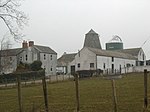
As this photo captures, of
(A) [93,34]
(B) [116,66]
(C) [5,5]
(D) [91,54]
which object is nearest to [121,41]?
(A) [93,34]

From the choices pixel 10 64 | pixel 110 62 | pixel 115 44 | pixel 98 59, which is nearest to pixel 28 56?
pixel 10 64

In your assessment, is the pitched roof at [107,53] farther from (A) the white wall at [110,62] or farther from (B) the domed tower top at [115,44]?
(B) the domed tower top at [115,44]

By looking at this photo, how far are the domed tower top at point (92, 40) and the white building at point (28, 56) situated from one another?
16822 millimetres

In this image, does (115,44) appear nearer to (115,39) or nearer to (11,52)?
(115,39)

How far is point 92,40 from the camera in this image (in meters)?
107

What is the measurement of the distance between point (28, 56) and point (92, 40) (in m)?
24.4

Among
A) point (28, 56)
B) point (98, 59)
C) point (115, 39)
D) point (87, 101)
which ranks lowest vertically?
point (87, 101)

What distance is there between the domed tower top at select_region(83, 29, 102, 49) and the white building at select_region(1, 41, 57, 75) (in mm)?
16822

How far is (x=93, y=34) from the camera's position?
109 m

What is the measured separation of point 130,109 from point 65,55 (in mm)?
106004

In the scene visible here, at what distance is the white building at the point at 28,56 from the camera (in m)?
90.2

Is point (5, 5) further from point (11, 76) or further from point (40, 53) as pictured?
point (40, 53)

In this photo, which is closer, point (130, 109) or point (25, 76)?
point (130, 109)

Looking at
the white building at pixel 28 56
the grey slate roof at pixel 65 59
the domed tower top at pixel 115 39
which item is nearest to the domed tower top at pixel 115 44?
the domed tower top at pixel 115 39
